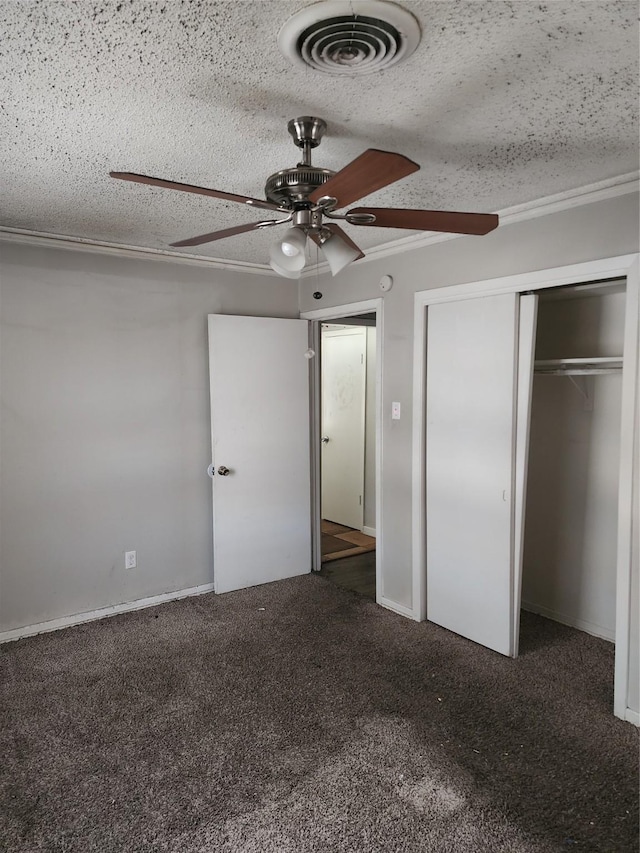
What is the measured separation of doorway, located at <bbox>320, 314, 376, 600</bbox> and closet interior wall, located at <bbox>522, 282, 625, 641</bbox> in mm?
1671

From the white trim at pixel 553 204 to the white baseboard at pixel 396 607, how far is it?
233 cm

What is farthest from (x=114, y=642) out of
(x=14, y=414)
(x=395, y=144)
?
(x=395, y=144)

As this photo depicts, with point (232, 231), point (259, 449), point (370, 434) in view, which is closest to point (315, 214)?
point (232, 231)

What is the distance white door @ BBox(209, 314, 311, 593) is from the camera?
399 cm

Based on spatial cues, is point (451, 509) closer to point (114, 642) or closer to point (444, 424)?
point (444, 424)

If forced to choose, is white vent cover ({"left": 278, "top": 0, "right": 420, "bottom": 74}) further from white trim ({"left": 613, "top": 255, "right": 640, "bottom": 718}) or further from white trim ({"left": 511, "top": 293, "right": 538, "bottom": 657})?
white trim ({"left": 511, "top": 293, "right": 538, "bottom": 657})

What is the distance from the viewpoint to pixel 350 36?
1.44 meters

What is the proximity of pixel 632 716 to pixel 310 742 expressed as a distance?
4.81 ft

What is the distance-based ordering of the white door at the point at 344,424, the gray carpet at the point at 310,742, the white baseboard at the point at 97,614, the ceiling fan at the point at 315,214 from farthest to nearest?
Result: the white door at the point at 344,424, the white baseboard at the point at 97,614, the gray carpet at the point at 310,742, the ceiling fan at the point at 315,214

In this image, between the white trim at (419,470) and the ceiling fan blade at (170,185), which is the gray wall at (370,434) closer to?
the white trim at (419,470)

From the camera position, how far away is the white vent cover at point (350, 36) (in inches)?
53.1

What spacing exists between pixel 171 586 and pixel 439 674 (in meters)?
2.01

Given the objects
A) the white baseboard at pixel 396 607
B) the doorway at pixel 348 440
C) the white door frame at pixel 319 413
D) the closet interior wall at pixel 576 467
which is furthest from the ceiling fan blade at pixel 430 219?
the doorway at pixel 348 440

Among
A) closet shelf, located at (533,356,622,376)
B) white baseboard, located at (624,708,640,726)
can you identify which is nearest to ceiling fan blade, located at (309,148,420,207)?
closet shelf, located at (533,356,622,376)
